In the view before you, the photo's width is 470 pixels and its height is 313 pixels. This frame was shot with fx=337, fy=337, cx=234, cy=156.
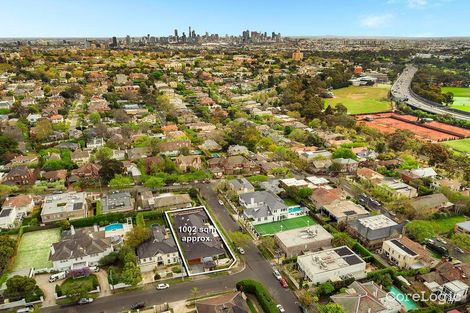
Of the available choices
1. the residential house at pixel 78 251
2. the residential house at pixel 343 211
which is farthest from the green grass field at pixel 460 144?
the residential house at pixel 78 251

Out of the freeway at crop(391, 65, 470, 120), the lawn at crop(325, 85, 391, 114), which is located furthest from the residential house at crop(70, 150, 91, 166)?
the freeway at crop(391, 65, 470, 120)

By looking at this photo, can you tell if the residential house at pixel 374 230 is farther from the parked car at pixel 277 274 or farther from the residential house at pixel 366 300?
the parked car at pixel 277 274

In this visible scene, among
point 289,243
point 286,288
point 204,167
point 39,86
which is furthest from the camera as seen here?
point 39,86

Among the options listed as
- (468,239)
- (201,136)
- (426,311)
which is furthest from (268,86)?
(426,311)

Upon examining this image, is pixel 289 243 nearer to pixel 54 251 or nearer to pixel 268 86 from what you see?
pixel 54 251

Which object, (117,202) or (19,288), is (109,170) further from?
(19,288)

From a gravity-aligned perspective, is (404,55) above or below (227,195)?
above

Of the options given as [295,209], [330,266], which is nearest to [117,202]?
[295,209]

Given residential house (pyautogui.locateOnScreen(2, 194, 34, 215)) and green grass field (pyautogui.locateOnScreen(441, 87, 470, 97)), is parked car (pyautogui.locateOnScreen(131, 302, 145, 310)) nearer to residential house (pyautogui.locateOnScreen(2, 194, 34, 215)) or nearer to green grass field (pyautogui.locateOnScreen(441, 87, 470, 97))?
residential house (pyautogui.locateOnScreen(2, 194, 34, 215))
